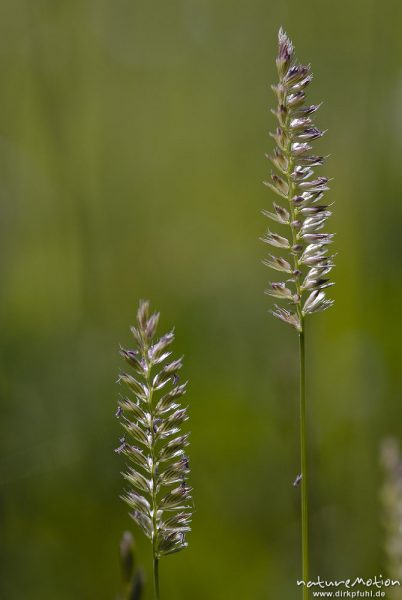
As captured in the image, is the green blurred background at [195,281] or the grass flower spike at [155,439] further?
the green blurred background at [195,281]

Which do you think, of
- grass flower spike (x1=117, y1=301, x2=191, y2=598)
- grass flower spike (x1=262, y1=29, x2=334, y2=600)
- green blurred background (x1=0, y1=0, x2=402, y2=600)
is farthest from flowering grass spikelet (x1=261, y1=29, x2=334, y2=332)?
green blurred background (x1=0, y1=0, x2=402, y2=600)

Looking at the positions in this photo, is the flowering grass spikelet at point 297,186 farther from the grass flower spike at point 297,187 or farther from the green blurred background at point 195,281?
the green blurred background at point 195,281

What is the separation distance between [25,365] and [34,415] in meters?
0.27

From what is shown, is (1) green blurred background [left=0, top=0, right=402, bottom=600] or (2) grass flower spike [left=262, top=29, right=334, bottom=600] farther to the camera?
(1) green blurred background [left=0, top=0, right=402, bottom=600]

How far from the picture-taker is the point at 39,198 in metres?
3.58

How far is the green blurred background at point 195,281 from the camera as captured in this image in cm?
210

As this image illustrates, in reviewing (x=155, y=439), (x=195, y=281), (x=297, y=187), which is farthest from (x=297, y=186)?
(x=195, y=281)

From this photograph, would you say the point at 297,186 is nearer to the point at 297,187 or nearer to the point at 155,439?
the point at 297,187

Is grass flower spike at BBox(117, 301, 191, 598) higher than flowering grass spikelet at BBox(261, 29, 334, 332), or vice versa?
flowering grass spikelet at BBox(261, 29, 334, 332)

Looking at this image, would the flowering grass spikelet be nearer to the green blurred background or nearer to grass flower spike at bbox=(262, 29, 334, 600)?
grass flower spike at bbox=(262, 29, 334, 600)

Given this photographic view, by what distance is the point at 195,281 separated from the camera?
3.49m

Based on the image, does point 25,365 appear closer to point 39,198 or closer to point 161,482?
point 39,198

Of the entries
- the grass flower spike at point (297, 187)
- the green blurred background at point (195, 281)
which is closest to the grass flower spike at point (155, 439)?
the grass flower spike at point (297, 187)

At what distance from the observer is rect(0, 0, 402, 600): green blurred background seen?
2.10 meters
